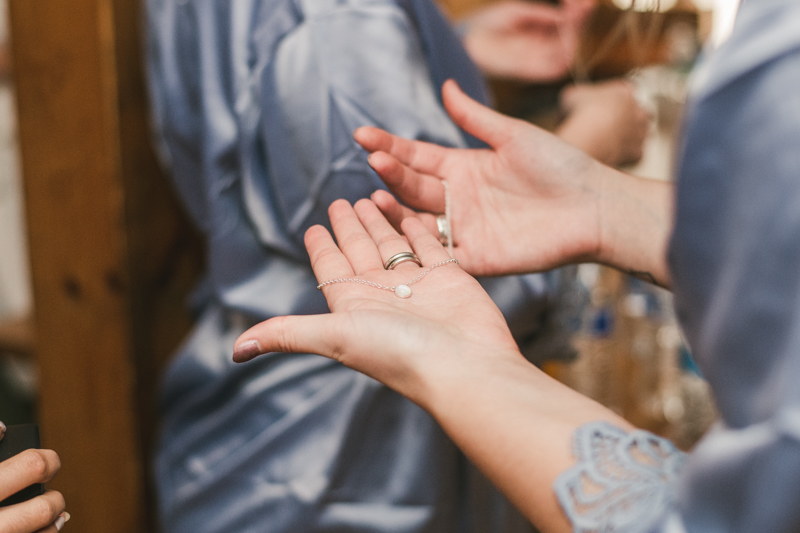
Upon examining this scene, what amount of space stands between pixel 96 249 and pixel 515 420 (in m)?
0.67

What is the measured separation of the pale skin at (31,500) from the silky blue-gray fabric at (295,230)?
9.1 inches

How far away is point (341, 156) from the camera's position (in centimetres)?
55

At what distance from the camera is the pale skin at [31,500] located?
396 millimetres

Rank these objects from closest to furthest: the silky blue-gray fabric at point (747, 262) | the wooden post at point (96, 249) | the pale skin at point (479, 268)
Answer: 1. the silky blue-gray fabric at point (747, 262)
2. the pale skin at point (479, 268)
3. the wooden post at point (96, 249)

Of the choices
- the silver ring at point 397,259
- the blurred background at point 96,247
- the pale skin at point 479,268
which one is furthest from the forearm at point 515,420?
the blurred background at point 96,247

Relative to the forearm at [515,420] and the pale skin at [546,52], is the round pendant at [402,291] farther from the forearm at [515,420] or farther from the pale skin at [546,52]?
the pale skin at [546,52]

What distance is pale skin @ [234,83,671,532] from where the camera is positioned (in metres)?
0.34

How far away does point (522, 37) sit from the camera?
3.09 feet

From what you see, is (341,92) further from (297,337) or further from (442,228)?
(297,337)

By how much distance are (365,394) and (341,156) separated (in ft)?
0.83

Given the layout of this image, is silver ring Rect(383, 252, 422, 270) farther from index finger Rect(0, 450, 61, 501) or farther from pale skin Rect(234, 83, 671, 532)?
index finger Rect(0, 450, 61, 501)

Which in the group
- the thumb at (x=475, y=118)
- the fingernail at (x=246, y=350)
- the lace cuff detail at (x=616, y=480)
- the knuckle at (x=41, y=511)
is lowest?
the knuckle at (x=41, y=511)

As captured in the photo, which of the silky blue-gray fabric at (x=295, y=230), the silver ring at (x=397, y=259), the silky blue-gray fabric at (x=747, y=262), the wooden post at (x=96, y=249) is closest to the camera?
the silky blue-gray fabric at (x=747, y=262)

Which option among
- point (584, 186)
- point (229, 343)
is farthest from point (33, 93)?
point (584, 186)
